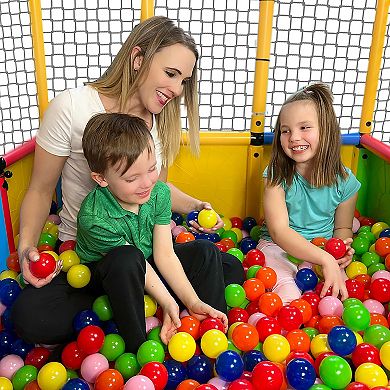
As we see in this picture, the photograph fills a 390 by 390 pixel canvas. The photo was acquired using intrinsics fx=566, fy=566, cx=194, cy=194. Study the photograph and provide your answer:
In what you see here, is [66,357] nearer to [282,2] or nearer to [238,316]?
[238,316]

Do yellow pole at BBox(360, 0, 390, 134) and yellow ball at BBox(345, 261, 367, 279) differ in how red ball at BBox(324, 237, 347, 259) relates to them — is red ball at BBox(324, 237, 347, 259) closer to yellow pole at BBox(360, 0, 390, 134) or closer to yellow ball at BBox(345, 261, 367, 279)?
yellow ball at BBox(345, 261, 367, 279)

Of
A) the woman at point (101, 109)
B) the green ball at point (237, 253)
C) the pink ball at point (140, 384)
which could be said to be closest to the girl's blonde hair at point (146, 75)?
the woman at point (101, 109)

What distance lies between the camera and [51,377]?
4.09 ft

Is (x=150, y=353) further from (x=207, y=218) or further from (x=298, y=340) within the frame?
(x=207, y=218)

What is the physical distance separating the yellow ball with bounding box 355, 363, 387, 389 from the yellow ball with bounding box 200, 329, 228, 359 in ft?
0.99

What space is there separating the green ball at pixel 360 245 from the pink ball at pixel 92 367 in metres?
0.94

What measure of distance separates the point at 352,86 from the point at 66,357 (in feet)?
4.49

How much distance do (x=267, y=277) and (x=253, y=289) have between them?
0.08 metres

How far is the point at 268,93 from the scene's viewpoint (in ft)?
6.77

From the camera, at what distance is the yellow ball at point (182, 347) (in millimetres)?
→ 1307

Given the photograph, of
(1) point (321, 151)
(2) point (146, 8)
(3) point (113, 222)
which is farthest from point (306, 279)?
(2) point (146, 8)

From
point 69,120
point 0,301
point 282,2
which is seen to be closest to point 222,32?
point 282,2

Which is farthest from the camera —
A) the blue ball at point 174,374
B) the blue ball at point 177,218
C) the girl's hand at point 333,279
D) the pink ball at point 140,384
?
the blue ball at point 177,218

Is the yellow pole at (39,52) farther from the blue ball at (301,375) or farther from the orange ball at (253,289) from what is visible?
the blue ball at (301,375)
